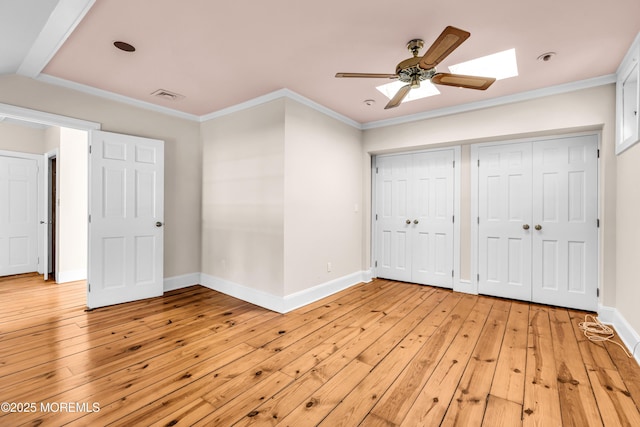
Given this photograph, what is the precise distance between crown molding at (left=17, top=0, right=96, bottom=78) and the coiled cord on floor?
489 centimetres

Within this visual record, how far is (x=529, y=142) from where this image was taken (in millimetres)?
3801

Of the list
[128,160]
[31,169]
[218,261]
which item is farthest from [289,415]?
[31,169]

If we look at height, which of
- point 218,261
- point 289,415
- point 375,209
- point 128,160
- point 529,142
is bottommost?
point 289,415

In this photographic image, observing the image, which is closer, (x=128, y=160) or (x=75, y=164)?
(x=128, y=160)

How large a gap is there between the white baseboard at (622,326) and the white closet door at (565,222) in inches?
11.9

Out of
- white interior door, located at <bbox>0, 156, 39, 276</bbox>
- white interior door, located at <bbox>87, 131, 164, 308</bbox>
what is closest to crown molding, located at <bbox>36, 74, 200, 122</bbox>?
white interior door, located at <bbox>87, 131, 164, 308</bbox>

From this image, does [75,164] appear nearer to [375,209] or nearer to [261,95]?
[261,95]

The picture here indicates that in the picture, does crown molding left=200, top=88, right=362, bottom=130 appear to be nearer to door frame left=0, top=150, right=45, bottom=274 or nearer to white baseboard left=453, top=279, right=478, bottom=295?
white baseboard left=453, top=279, right=478, bottom=295

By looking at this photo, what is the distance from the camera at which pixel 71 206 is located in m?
4.78

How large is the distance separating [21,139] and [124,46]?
4358 mm

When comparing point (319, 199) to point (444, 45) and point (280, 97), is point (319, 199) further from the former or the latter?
point (444, 45)

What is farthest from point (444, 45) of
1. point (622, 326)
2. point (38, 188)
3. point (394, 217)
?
point (38, 188)

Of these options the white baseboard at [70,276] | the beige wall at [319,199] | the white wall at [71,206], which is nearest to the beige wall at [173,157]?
the white wall at [71,206]

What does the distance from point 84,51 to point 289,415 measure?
3376 millimetres
